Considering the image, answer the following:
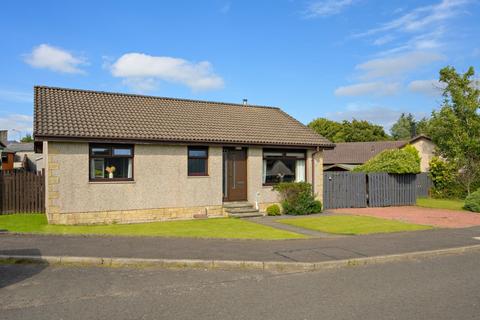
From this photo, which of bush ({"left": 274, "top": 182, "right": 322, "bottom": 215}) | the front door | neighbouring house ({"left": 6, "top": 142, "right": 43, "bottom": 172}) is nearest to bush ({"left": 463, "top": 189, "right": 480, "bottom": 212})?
bush ({"left": 274, "top": 182, "right": 322, "bottom": 215})

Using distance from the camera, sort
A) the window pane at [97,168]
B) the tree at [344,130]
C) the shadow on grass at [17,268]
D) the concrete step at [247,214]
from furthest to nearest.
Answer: the tree at [344,130] < the concrete step at [247,214] < the window pane at [97,168] < the shadow on grass at [17,268]

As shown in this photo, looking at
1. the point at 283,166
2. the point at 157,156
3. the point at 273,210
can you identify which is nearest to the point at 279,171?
the point at 283,166

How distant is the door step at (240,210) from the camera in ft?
54.5

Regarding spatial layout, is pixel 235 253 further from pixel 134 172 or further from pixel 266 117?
pixel 266 117

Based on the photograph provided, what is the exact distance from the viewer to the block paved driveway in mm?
15250

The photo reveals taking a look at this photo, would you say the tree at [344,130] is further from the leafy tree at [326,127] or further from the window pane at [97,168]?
the window pane at [97,168]

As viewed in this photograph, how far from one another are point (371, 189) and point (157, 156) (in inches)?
465

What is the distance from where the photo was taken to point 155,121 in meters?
16.5

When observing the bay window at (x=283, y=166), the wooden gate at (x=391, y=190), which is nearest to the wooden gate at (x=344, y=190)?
the wooden gate at (x=391, y=190)

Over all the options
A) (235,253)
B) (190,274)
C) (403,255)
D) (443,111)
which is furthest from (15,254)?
(443,111)

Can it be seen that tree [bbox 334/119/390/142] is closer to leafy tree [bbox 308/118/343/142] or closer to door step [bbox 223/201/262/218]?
leafy tree [bbox 308/118/343/142]

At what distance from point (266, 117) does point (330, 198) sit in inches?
197

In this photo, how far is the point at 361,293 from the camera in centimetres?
651

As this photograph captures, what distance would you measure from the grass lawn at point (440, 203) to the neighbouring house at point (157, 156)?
7.02 meters
